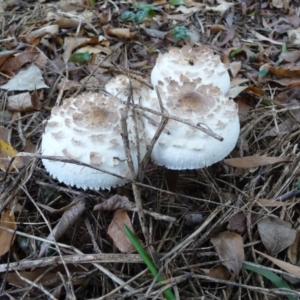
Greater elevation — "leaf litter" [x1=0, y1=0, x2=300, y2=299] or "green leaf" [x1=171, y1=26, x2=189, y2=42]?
"green leaf" [x1=171, y1=26, x2=189, y2=42]

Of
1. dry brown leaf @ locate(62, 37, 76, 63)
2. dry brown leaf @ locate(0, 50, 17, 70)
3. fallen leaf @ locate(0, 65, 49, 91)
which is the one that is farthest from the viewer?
dry brown leaf @ locate(62, 37, 76, 63)

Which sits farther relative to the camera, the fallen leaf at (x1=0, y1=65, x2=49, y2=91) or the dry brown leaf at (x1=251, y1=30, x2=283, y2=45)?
the dry brown leaf at (x1=251, y1=30, x2=283, y2=45)

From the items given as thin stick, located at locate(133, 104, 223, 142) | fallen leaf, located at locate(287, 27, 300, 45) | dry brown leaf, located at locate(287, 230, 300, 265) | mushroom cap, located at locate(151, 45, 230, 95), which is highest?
thin stick, located at locate(133, 104, 223, 142)

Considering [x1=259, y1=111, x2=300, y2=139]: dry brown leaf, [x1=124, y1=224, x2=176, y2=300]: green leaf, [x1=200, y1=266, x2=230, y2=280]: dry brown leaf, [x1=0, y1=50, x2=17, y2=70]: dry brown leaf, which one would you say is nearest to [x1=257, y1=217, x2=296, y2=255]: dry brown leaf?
[x1=200, y1=266, x2=230, y2=280]: dry brown leaf

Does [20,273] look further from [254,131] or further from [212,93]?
[254,131]

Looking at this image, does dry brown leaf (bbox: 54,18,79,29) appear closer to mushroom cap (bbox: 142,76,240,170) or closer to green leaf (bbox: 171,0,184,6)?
green leaf (bbox: 171,0,184,6)

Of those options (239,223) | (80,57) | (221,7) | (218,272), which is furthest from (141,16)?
(218,272)

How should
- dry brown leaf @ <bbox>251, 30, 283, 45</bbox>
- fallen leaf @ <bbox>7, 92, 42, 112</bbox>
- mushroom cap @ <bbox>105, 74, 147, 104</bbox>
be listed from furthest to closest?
dry brown leaf @ <bbox>251, 30, 283, 45</bbox>
fallen leaf @ <bbox>7, 92, 42, 112</bbox>
mushroom cap @ <bbox>105, 74, 147, 104</bbox>

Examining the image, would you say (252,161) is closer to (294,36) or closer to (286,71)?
(286,71)
